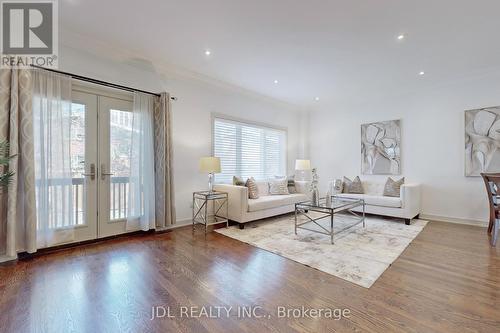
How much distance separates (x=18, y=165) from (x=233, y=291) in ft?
9.32

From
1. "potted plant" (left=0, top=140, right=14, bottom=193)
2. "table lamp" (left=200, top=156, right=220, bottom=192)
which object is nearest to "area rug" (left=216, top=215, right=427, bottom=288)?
"table lamp" (left=200, top=156, right=220, bottom=192)

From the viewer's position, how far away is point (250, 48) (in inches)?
130

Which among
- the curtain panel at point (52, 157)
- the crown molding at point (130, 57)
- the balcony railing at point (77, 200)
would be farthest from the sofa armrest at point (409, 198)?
the curtain panel at point (52, 157)

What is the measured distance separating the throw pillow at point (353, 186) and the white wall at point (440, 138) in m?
0.52

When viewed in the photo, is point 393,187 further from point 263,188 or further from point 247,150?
point 247,150

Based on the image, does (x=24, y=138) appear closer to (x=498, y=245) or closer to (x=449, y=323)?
(x=449, y=323)

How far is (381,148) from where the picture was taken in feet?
17.3

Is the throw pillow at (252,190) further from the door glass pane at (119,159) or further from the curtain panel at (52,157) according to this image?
the curtain panel at (52,157)

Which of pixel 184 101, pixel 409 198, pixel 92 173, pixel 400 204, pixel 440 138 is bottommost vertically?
pixel 400 204

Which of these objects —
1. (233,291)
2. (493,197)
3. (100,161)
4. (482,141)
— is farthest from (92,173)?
(482,141)

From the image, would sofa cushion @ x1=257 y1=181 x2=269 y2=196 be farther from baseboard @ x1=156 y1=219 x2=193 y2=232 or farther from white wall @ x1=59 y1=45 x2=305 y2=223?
baseboard @ x1=156 y1=219 x2=193 y2=232

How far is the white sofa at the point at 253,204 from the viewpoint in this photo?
396 cm

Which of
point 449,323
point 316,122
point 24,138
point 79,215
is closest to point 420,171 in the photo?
point 316,122

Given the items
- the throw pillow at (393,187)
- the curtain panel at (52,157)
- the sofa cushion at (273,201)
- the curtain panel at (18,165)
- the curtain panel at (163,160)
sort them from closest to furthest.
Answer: the curtain panel at (18,165) → the curtain panel at (52,157) → the curtain panel at (163,160) → the sofa cushion at (273,201) → the throw pillow at (393,187)
